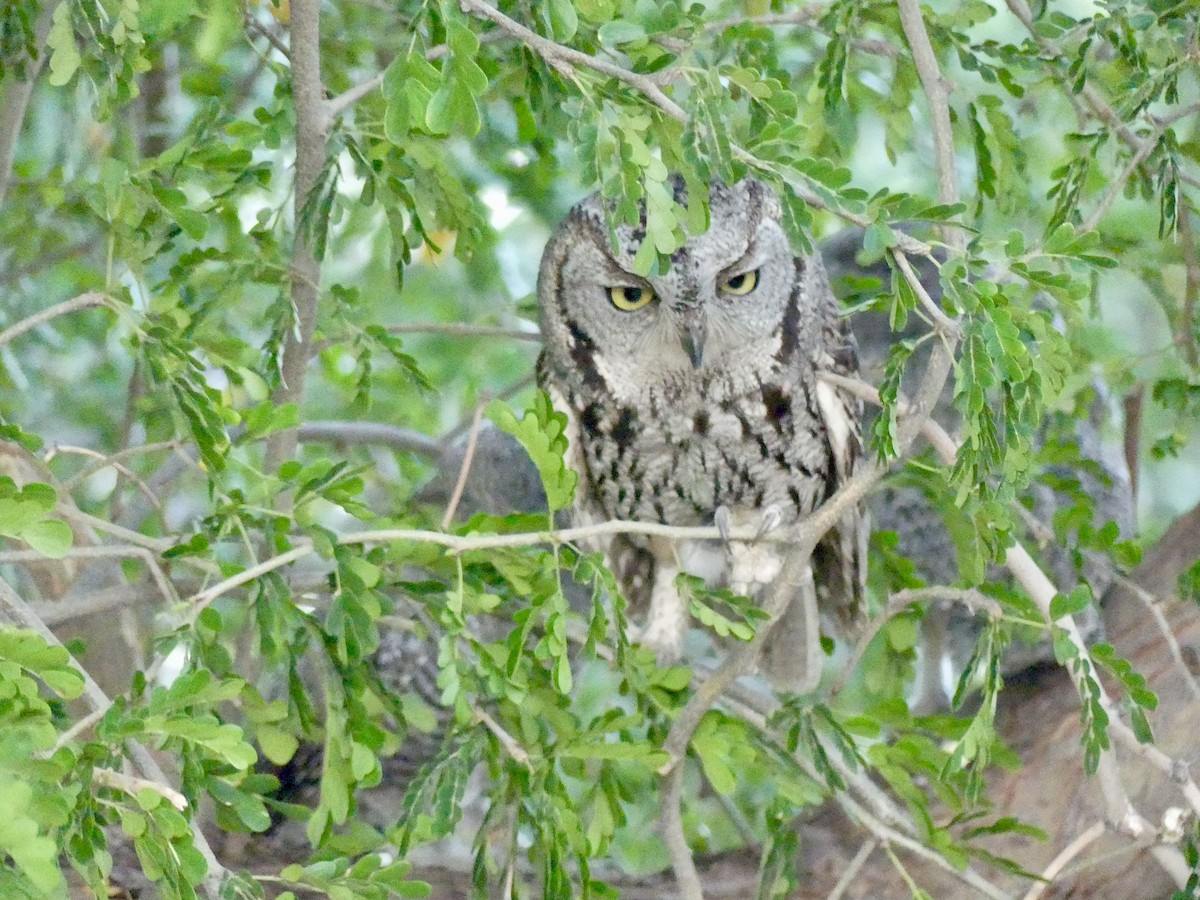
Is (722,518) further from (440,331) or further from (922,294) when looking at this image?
(922,294)

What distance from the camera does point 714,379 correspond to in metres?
1.79

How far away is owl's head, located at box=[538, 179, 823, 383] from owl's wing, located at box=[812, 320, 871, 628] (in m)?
0.09

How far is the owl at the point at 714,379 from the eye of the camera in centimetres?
172

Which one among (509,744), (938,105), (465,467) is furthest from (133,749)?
(938,105)

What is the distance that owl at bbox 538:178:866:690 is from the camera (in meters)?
1.72

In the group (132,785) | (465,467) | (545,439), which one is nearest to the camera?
(132,785)

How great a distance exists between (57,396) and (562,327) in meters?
1.36

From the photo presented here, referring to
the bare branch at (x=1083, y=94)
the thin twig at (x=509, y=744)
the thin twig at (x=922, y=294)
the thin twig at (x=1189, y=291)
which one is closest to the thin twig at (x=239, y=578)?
the thin twig at (x=509, y=744)

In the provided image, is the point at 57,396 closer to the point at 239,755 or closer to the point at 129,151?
the point at 129,151

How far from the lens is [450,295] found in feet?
9.51

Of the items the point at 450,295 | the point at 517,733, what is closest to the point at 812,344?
the point at 517,733

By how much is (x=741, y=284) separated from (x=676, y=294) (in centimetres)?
11

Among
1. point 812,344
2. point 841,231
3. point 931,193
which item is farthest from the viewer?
point 931,193

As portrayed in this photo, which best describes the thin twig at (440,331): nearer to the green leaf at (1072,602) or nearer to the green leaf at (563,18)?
the green leaf at (563,18)
